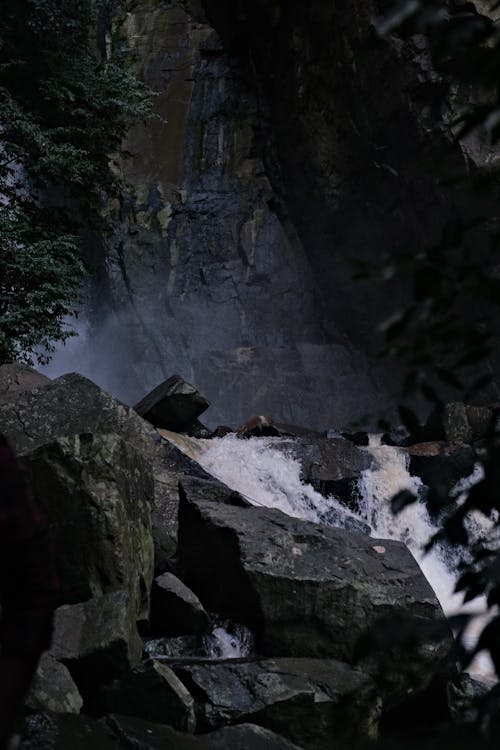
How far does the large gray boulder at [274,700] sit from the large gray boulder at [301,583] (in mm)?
422

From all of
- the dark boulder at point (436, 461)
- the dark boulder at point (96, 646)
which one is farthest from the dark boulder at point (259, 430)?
the dark boulder at point (96, 646)

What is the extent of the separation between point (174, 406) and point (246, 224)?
902 cm

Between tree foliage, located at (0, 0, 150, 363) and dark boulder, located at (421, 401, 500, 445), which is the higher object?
tree foliage, located at (0, 0, 150, 363)

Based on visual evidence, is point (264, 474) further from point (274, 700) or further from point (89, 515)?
point (274, 700)

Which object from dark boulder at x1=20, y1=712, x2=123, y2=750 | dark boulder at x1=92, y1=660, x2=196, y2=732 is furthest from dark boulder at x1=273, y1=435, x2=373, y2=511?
dark boulder at x1=20, y1=712, x2=123, y2=750

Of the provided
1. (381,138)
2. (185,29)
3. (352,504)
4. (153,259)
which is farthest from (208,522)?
(185,29)

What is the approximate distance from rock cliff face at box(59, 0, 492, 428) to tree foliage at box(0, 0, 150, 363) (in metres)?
7.22

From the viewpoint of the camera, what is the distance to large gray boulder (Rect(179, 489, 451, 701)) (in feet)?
16.1

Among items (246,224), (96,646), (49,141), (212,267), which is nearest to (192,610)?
(96,646)

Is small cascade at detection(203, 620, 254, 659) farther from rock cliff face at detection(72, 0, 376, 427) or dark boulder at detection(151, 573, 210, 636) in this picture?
rock cliff face at detection(72, 0, 376, 427)

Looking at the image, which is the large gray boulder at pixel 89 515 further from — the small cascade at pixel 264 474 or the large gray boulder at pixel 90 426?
the small cascade at pixel 264 474

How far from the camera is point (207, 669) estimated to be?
14.2 feet

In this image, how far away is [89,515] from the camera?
4547 mm

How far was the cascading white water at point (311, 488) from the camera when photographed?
9016 mm
